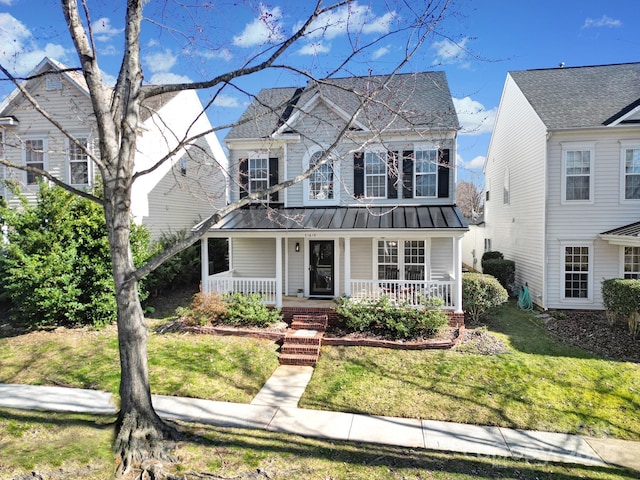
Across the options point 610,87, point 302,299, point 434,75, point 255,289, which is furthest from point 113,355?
point 610,87

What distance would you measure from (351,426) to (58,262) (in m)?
9.02

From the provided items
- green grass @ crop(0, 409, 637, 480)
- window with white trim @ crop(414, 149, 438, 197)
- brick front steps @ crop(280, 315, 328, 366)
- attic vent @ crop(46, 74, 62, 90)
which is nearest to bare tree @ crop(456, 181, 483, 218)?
window with white trim @ crop(414, 149, 438, 197)

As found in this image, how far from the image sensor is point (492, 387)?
25.1ft

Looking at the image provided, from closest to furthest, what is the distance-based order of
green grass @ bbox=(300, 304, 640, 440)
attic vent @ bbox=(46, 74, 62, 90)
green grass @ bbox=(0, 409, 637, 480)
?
green grass @ bbox=(0, 409, 637, 480) → green grass @ bbox=(300, 304, 640, 440) → attic vent @ bbox=(46, 74, 62, 90)

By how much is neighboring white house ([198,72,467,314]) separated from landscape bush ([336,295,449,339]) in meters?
0.85

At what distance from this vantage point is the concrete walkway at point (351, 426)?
566 centimetres

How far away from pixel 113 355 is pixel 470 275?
388 inches

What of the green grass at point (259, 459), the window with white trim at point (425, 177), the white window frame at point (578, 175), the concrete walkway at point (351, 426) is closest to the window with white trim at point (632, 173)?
the white window frame at point (578, 175)

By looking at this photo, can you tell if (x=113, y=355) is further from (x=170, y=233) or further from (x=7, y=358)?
(x=170, y=233)

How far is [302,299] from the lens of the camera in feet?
43.0

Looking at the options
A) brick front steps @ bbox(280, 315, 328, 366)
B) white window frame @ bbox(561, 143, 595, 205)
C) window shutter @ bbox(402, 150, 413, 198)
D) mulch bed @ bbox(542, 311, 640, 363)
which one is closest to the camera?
brick front steps @ bbox(280, 315, 328, 366)

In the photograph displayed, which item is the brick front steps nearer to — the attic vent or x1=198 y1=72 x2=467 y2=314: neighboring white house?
x1=198 y1=72 x2=467 y2=314: neighboring white house

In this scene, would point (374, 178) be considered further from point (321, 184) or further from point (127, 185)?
point (127, 185)

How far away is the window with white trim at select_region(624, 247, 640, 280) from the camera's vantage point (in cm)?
1247
